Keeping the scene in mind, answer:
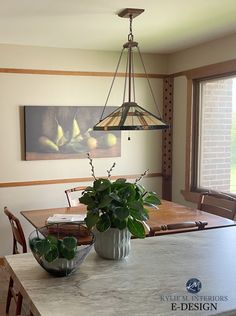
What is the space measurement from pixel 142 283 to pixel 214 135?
2931 mm

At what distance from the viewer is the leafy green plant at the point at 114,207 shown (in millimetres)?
1542

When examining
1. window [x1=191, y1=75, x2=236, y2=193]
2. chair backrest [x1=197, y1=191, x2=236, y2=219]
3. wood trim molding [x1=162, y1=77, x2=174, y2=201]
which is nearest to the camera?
chair backrest [x1=197, y1=191, x2=236, y2=219]

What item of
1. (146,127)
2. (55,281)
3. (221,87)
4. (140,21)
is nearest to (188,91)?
(221,87)

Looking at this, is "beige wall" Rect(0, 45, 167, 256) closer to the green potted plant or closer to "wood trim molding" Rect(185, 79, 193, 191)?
"wood trim molding" Rect(185, 79, 193, 191)

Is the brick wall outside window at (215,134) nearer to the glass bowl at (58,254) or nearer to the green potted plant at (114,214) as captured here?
the green potted plant at (114,214)

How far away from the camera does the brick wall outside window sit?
3.92 metres

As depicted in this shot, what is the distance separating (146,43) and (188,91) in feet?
2.44

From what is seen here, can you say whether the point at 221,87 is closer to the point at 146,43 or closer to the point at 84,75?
the point at 146,43

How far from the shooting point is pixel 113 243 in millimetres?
1584

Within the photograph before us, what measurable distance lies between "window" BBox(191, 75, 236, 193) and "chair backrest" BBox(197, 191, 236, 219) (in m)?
0.37

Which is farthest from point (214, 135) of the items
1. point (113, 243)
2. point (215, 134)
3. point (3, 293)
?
point (113, 243)

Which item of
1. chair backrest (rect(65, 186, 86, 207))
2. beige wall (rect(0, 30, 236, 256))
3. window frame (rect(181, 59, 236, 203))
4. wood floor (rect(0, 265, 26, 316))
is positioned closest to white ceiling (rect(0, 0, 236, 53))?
beige wall (rect(0, 30, 236, 256))

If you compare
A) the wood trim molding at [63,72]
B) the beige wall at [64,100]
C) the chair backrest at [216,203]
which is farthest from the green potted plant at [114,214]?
the wood trim molding at [63,72]

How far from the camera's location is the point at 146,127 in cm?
243
